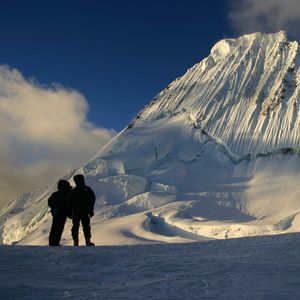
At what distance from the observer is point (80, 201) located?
41.1 ft

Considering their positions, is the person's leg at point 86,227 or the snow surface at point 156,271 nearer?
the snow surface at point 156,271

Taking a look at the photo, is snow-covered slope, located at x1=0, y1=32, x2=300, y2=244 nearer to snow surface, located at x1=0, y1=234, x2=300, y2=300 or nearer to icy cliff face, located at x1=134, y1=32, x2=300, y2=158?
icy cliff face, located at x1=134, y1=32, x2=300, y2=158

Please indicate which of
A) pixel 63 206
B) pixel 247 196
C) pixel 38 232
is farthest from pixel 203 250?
pixel 247 196

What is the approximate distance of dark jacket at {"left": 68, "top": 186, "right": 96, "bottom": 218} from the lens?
12.6m

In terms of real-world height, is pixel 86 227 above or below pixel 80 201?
below

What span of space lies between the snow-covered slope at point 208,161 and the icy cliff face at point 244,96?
0.21 meters

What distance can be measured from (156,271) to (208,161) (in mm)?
96032

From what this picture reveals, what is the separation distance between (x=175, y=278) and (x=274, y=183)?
8668 cm

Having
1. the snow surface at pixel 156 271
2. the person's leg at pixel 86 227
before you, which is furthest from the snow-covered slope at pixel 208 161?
the snow surface at pixel 156 271

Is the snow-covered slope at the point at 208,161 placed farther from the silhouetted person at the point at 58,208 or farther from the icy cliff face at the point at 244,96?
the silhouetted person at the point at 58,208

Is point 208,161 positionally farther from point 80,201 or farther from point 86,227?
point 80,201

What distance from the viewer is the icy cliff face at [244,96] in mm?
103750

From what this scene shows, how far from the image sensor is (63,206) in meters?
12.9

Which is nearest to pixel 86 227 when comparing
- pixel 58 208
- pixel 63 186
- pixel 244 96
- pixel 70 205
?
pixel 70 205
